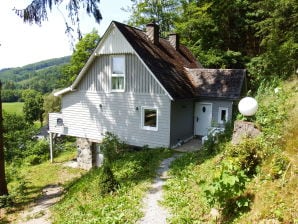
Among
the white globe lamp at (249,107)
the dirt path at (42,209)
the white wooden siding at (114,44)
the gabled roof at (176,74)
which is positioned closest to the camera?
the white globe lamp at (249,107)

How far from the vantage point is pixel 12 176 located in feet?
47.1

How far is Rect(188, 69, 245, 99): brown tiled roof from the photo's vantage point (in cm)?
1380

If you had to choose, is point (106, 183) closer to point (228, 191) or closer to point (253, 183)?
point (228, 191)

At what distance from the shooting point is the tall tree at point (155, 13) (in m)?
27.8

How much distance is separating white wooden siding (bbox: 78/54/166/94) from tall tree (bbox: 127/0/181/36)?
47.6ft

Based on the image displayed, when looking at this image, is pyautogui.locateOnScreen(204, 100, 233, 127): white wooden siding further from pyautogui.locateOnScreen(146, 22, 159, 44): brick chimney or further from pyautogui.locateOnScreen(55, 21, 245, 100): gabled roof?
pyautogui.locateOnScreen(146, 22, 159, 44): brick chimney

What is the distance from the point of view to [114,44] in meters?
13.9

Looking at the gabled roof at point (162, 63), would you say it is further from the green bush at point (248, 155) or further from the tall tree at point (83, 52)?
the tall tree at point (83, 52)

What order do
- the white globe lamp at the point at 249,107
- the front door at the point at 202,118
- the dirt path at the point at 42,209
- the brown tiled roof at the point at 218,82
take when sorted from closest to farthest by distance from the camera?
the white globe lamp at the point at 249,107, the dirt path at the point at 42,209, the brown tiled roof at the point at 218,82, the front door at the point at 202,118

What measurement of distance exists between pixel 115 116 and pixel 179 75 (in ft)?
14.1

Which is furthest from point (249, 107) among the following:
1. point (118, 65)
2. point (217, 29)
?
point (217, 29)


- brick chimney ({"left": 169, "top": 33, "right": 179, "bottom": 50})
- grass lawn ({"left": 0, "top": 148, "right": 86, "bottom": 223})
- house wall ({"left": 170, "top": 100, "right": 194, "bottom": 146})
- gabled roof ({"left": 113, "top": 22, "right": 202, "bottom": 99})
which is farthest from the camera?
brick chimney ({"left": 169, "top": 33, "right": 179, "bottom": 50})

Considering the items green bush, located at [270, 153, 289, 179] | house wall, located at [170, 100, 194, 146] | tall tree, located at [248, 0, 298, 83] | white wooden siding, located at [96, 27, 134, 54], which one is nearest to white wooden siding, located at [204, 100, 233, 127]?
house wall, located at [170, 100, 194, 146]

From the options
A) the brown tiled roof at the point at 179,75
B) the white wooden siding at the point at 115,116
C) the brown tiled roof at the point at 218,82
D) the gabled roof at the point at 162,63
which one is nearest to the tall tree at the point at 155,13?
the gabled roof at the point at 162,63
